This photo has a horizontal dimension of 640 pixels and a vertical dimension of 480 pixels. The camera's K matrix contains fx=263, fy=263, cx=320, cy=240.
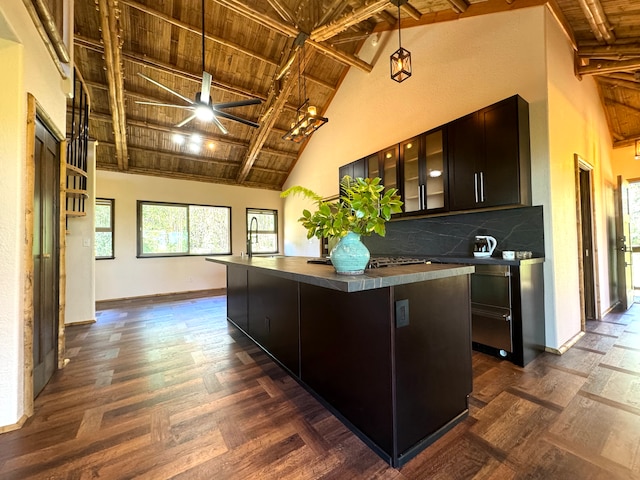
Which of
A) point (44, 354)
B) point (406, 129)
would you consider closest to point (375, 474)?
point (44, 354)

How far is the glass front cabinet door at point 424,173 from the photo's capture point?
3.13 metres

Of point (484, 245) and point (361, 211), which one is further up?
point (361, 211)

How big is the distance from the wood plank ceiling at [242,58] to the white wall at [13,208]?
→ 8.00 ft

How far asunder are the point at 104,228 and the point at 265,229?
3.61 metres

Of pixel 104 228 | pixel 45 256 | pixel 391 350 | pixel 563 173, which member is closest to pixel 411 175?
pixel 563 173

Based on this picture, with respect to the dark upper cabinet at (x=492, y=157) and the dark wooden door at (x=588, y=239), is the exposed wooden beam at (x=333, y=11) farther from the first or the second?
the dark wooden door at (x=588, y=239)

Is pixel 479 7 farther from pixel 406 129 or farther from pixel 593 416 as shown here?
pixel 593 416

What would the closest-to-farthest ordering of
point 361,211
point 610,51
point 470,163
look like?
point 361,211
point 470,163
point 610,51

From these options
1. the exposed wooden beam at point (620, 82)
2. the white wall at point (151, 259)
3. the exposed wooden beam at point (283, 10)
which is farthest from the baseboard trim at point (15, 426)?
the exposed wooden beam at point (620, 82)

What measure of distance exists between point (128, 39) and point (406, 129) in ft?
14.5

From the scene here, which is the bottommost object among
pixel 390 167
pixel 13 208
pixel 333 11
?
pixel 13 208

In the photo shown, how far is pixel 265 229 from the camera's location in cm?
760

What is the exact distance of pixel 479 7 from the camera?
10.1ft

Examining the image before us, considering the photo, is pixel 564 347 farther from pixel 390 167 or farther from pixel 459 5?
pixel 459 5
